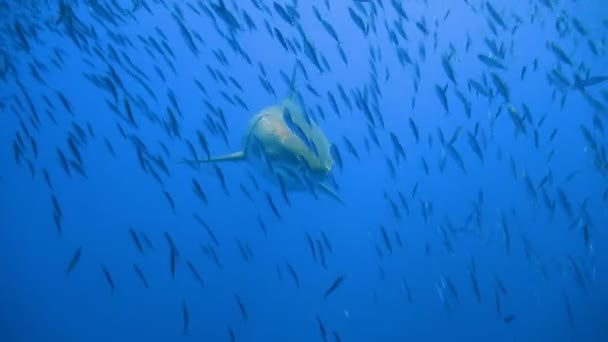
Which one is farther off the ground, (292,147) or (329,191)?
(292,147)

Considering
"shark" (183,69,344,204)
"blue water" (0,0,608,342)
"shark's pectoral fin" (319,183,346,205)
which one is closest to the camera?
"shark" (183,69,344,204)

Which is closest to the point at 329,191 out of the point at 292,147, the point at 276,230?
the point at 292,147

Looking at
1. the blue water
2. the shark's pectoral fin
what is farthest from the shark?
the blue water

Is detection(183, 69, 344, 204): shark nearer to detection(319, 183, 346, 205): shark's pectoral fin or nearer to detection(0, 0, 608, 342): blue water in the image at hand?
detection(319, 183, 346, 205): shark's pectoral fin

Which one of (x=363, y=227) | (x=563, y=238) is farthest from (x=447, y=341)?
(x=563, y=238)

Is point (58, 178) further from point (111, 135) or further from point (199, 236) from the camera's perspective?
point (199, 236)

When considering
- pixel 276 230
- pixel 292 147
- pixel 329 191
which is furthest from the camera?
pixel 276 230

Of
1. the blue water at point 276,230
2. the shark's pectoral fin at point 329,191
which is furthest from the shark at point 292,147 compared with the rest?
the blue water at point 276,230

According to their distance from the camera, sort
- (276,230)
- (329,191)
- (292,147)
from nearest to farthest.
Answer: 1. (292,147)
2. (329,191)
3. (276,230)

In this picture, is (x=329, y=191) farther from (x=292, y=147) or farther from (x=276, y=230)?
(x=276, y=230)

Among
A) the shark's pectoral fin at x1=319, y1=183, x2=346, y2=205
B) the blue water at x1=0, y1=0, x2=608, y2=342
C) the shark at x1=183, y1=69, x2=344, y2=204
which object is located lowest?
the shark's pectoral fin at x1=319, y1=183, x2=346, y2=205

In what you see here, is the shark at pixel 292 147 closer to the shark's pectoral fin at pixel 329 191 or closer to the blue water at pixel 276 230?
the shark's pectoral fin at pixel 329 191

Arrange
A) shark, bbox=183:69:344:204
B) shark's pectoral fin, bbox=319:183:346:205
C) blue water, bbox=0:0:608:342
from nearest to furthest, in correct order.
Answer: shark, bbox=183:69:344:204
shark's pectoral fin, bbox=319:183:346:205
blue water, bbox=0:0:608:342

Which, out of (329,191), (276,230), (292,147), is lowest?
(329,191)
